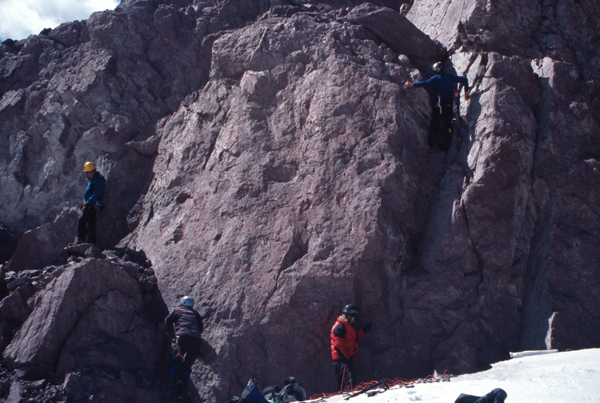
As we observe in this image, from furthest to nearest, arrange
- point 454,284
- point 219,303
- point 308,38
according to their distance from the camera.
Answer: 1. point 308,38
2. point 219,303
3. point 454,284

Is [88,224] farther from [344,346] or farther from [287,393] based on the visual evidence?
[344,346]

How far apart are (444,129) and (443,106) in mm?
369

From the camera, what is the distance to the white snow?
154 inches

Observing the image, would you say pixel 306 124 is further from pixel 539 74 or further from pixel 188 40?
pixel 188 40

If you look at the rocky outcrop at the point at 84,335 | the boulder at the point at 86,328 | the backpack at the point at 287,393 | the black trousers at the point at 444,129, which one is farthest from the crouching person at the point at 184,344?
the black trousers at the point at 444,129

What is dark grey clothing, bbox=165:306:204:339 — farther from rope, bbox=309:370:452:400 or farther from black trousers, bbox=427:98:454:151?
black trousers, bbox=427:98:454:151

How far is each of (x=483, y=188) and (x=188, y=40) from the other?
763 cm

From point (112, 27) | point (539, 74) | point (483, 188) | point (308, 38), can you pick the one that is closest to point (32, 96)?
point (112, 27)

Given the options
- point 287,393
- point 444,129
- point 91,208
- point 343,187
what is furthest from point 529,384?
point 91,208

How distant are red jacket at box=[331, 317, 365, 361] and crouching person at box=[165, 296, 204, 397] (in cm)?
190

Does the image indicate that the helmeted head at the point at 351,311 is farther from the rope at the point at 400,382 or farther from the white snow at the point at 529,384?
the white snow at the point at 529,384

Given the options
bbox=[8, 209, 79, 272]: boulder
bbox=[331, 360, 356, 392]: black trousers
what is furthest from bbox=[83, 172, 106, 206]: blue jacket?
bbox=[331, 360, 356, 392]: black trousers

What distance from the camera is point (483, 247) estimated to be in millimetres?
6289

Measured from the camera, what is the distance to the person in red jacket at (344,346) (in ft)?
18.6
